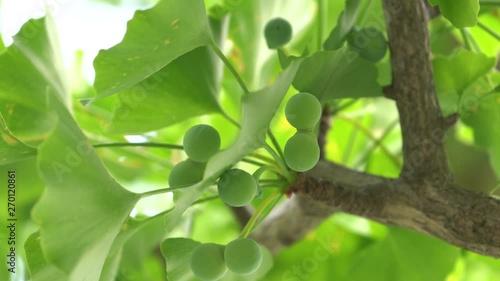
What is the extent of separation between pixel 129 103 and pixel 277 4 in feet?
0.87

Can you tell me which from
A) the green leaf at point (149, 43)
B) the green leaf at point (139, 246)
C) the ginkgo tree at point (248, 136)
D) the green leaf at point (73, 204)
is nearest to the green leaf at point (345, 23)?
the ginkgo tree at point (248, 136)

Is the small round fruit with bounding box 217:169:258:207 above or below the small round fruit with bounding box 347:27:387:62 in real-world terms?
below

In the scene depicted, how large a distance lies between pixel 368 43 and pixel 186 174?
19 centimetres

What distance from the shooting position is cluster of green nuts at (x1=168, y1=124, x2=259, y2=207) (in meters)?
0.47

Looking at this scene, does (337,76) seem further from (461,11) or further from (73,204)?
(73,204)

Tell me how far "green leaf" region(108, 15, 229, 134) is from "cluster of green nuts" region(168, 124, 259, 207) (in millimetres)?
65

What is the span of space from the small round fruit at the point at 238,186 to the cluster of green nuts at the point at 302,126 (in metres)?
0.03

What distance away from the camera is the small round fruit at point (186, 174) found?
1.66 feet

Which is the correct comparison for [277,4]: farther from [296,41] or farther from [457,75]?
[457,75]

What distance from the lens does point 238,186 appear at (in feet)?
1.53

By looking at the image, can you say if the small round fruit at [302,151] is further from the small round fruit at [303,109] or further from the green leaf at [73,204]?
the green leaf at [73,204]

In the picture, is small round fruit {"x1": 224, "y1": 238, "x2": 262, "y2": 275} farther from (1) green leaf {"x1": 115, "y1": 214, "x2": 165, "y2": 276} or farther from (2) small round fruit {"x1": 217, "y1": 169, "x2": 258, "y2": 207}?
(1) green leaf {"x1": 115, "y1": 214, "x2": 165, "y2": 276}

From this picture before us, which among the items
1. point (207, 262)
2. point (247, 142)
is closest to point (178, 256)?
point (207, 262)

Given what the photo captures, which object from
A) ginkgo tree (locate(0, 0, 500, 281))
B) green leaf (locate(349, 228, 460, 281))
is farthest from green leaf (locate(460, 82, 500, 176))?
green leaf (locate(349, 228, 460, 281))
